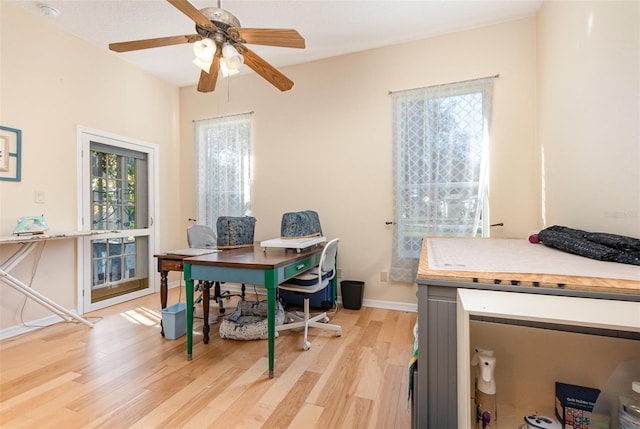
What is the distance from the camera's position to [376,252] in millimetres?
3178

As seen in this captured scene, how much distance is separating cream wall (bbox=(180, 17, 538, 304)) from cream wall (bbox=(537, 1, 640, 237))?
29 centimetres

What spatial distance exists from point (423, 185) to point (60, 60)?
3.79 m

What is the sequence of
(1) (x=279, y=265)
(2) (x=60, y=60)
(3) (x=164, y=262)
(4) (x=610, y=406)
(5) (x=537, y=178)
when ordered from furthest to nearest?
1. (2) (x=60, y=60)
2. (5) (x=537, y=178)
3. (3) (x=164, y=262)
4. (1) (x=279, y=265)
5. (4) (x=610, y=406)

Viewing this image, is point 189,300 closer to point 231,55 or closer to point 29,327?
point 231,55

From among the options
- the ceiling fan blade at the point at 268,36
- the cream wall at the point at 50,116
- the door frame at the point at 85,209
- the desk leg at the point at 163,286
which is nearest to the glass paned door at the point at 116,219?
the door frame at the point at 85,209

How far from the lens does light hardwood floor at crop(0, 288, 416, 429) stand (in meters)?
1.47

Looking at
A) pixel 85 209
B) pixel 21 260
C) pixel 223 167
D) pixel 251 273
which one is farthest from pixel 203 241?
pixel 251 273

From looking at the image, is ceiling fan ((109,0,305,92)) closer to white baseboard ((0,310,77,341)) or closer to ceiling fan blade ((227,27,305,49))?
ceiling fan blade ((227,27,305,49))

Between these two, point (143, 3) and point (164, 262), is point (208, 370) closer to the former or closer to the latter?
point (164, 262)

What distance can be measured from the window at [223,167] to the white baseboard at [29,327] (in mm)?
1767

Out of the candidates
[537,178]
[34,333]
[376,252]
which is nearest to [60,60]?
[34,333]

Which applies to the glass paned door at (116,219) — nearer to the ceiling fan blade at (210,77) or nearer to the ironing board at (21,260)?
the ironing board at (21,260)

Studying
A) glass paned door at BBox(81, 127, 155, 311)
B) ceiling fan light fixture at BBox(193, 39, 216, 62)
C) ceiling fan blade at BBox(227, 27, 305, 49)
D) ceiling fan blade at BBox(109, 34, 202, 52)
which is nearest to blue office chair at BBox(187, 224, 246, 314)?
glass paned door at BBox(81, 127, 155, 311)

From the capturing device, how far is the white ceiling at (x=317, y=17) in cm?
249
